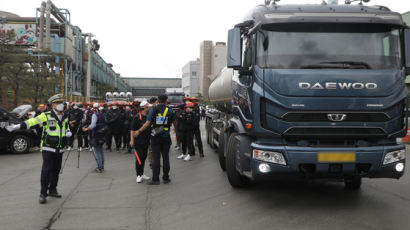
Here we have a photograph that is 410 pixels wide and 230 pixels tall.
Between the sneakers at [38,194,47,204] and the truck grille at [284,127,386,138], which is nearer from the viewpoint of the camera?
the truck grille at [284,127,386,138]

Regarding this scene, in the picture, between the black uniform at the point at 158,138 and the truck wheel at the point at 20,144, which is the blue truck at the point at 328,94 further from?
the truck wheel at the point at 20,144

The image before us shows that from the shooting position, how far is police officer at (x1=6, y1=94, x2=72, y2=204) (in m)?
6.09

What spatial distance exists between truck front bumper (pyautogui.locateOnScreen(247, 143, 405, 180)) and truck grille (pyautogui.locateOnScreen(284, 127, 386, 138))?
19 centimetres

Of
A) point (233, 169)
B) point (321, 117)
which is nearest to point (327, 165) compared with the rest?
point (321, 117)

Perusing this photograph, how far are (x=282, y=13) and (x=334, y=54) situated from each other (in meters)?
0.94

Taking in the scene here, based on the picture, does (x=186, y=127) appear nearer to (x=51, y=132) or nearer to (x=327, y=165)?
(x=51, y=132)

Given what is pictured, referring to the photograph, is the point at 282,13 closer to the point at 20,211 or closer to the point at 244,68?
the point at 244,68

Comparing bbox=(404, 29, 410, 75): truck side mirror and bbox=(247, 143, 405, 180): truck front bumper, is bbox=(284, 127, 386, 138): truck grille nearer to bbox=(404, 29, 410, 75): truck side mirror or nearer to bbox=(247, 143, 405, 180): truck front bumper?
bbox=(247, 143, 405, 180): truck front bumper

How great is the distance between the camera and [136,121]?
7984 millimetres

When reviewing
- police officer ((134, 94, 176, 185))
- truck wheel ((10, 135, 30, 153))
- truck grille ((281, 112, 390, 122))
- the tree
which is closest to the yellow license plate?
truck grille ((281, 112, 390, 122))

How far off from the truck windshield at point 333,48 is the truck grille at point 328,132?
859 millimetres

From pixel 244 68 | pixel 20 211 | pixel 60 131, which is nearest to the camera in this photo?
pixel 20 211

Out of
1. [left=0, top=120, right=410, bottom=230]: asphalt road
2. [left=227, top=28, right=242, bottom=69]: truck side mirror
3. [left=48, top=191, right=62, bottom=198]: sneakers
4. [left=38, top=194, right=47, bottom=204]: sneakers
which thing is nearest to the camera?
[left=0, top=120, right=410, bottom=230]: asphalt road

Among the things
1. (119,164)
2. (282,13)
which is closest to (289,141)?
(282,13)
